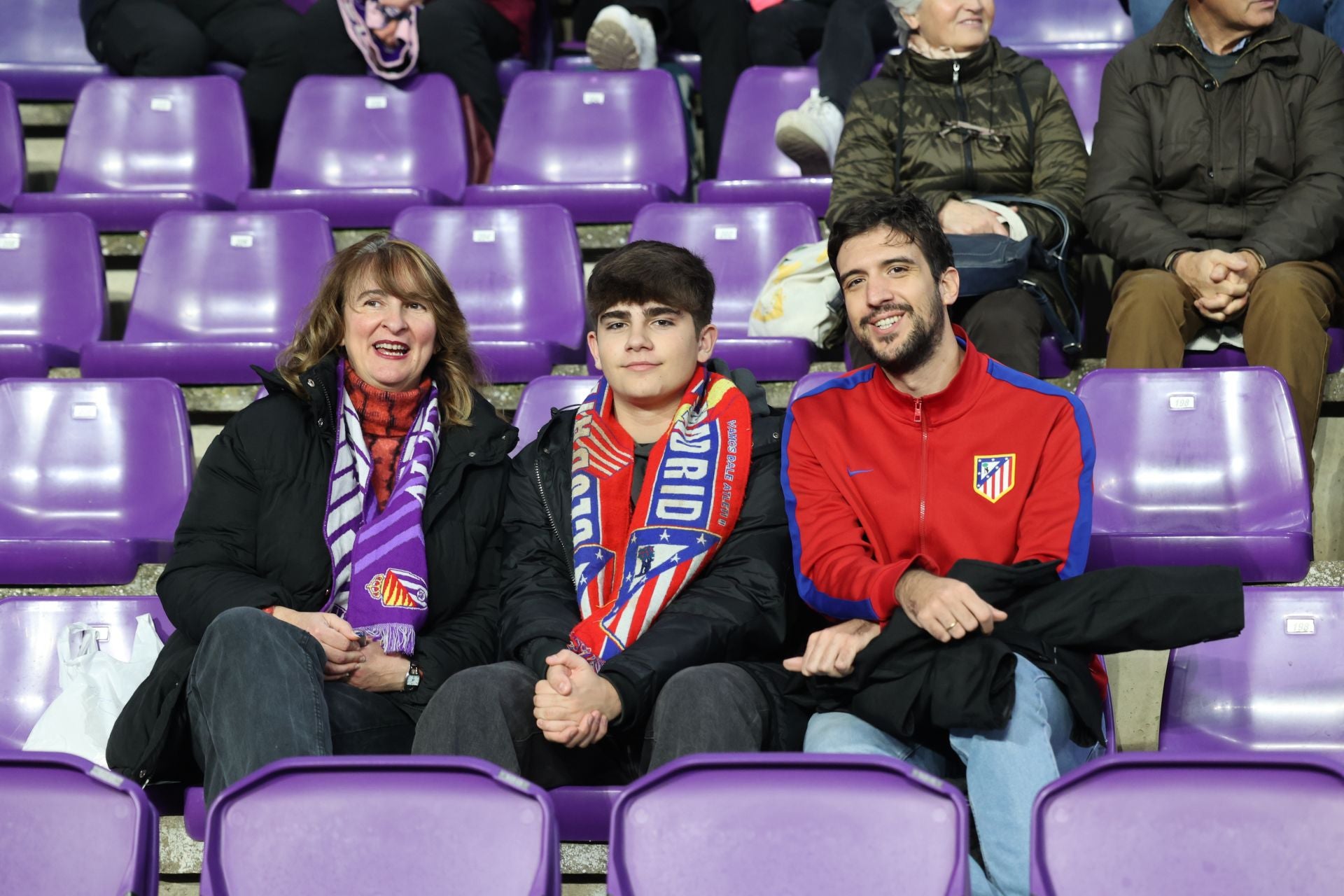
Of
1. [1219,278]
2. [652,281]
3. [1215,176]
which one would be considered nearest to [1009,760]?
[652,281]

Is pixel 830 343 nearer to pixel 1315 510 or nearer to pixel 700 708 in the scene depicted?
pixel 1315 510

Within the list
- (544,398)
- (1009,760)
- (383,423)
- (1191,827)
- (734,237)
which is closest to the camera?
(1191,827)

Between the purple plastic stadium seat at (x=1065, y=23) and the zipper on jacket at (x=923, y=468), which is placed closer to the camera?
the zipper on jacket at (x=923, y=468)

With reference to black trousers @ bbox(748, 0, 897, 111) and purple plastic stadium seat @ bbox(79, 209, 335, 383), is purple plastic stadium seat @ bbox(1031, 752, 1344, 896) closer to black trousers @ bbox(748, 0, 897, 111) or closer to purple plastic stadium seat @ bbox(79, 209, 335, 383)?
purple plastic stadium seat @ bbox(79, 209, 335, 383)

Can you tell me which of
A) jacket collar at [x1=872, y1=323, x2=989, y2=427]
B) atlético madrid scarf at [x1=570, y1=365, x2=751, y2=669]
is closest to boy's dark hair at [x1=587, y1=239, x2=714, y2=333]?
atlético madrid scarf at [x1=570, y1=365, x2=751, y2=669]

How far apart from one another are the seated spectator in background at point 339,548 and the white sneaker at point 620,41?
203 cm

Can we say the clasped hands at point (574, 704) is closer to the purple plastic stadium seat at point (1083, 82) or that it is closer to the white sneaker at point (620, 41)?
the purple plastic stadium seat at point (1083, 82)

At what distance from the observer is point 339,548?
2312mm

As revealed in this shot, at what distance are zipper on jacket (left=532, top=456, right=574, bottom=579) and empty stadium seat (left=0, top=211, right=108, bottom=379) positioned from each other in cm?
178

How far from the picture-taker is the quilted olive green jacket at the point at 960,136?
3414 mm

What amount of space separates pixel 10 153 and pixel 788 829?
12.1 feet

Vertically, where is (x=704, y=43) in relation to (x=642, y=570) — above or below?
above

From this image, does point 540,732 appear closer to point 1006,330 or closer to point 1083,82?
point 1006,330

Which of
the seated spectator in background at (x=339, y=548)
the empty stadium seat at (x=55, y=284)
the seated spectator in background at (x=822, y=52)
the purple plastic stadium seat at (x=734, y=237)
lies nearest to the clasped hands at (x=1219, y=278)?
the purple plastic stadium seat at (x=734, y=237)
